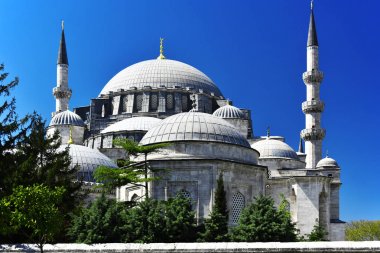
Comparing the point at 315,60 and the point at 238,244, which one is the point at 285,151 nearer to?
the point at 315,60

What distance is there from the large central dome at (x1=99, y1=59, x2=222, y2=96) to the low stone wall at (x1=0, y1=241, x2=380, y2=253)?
24.3m

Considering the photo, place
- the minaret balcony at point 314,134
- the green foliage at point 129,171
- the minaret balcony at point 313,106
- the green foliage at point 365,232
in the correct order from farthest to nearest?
1. the green foliage at point 365,232
2. the minaret balcony at point 313,106
3. the minaret balcony at point 314,134
4. the green foliage at point 129,171

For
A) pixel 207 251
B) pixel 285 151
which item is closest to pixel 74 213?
pixel 207 251

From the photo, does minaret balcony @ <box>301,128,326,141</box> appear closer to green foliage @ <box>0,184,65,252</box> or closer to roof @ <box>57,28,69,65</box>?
roof @ <box>57,28,69,65</box>

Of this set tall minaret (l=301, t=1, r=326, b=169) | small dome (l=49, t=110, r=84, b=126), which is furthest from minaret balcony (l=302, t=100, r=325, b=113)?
small dome (l=49, t=110, r=84, b=126)

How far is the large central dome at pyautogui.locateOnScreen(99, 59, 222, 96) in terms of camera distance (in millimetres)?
42312

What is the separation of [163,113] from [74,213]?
18.0 m

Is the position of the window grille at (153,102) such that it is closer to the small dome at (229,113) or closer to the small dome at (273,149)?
the small dome at (229,113)

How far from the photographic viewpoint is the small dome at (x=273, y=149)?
1415 inches

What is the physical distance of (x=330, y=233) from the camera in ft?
105

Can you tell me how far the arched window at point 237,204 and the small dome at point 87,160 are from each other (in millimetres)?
6961

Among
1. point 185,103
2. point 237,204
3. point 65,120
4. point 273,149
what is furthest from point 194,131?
point 185,103

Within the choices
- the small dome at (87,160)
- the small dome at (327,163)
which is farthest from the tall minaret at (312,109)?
the small dome at (87,160)

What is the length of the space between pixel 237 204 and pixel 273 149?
925cm
